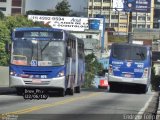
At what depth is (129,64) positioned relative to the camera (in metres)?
41.2

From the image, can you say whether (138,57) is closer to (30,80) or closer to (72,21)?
(30,80)

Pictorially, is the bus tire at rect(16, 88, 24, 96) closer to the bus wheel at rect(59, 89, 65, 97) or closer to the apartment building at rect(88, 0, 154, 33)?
the bus wheel at rect(59, 89, 65, 97)

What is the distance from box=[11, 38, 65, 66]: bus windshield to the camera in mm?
27797

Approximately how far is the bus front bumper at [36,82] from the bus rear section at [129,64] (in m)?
13.8

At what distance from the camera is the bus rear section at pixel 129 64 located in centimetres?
4106

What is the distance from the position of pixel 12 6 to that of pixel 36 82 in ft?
461

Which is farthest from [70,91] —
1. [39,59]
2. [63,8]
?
[63,8]

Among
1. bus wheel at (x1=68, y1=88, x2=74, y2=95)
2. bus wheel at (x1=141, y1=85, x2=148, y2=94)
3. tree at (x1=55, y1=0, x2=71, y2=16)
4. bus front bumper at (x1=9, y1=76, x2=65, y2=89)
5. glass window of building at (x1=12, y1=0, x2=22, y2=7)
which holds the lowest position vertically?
bus wheel at (x1=141, y1=85, x2=148, y2=94)

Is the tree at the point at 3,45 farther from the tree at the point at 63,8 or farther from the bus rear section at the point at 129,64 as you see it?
the tree at the point at 63,8

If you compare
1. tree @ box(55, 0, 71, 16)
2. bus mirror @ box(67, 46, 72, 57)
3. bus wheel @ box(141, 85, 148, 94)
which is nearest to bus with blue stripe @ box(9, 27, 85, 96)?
bus mirror @ box(67, 46, 72, 57)

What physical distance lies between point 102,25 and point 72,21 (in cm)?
702

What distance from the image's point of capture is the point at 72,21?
438 feet

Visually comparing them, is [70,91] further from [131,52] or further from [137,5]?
[137,5]

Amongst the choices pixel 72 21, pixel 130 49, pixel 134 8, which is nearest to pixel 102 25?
pixel 72 21
